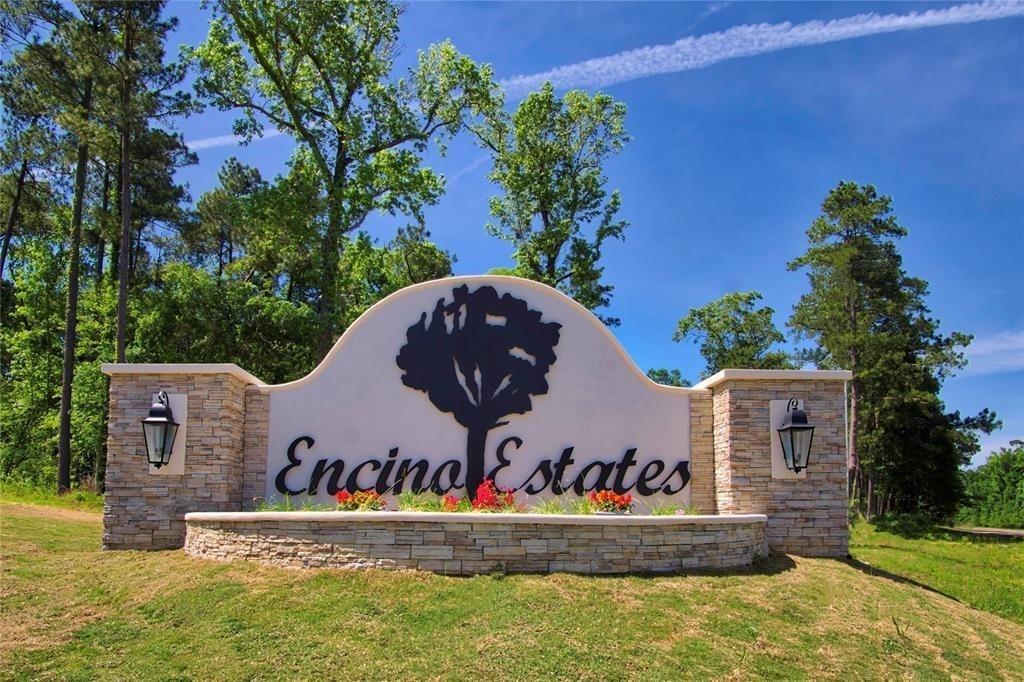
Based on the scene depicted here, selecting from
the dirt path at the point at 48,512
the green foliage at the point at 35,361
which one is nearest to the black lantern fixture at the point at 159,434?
the dirt path at the point at 48,512

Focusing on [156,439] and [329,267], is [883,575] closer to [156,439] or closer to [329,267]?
[156,439]

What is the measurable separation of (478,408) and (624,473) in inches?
92.6

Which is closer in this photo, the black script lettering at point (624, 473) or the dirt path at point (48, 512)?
the black script lettering at point (624, 473)

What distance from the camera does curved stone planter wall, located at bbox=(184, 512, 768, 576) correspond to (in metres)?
8.52

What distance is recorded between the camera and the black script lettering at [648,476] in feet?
36.9

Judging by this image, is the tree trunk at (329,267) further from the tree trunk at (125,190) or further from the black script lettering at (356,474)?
the black script lettering at (356,474)

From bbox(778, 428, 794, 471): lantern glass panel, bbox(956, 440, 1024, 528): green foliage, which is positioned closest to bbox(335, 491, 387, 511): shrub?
bbox(778, 428, 794, 471): lantern glass panel

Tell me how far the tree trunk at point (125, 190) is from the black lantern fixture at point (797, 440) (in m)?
16.9

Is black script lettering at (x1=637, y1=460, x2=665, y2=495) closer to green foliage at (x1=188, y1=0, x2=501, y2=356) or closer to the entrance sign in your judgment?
the entrance sign

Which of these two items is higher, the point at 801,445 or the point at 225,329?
the point at 225,329

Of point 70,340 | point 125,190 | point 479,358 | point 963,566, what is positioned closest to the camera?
point 479,358

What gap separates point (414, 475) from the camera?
11.1 m

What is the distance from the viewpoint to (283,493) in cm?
1105

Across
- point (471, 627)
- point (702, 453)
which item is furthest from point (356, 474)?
point (702, 453)
